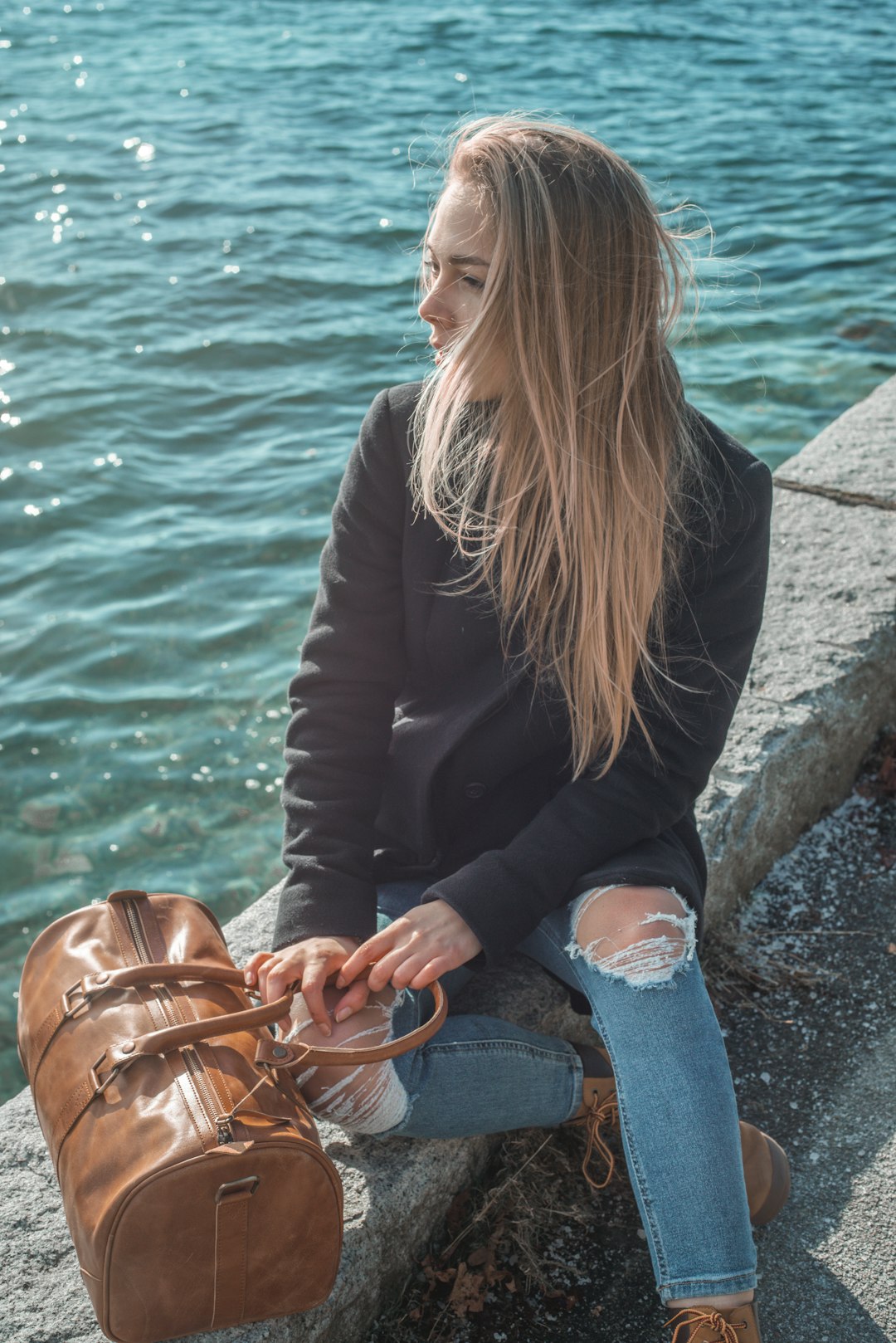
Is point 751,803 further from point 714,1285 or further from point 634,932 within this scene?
point 714,1285

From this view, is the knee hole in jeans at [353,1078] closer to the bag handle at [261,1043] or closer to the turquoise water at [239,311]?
the bag handle at [261,1043]

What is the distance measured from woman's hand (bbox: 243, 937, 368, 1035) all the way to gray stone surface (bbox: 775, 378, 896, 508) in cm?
247

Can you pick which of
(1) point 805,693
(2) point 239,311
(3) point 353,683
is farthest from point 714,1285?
(2) point 239,311

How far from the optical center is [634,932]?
1968mm

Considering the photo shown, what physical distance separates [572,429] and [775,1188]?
1.35 meters

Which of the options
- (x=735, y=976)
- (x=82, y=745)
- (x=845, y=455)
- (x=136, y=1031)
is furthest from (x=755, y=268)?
(x=136, y=1031)

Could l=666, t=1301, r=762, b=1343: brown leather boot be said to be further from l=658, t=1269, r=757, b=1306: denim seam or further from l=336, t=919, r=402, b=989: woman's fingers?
l=336, t=919, r=402, b=989: woman's fingers

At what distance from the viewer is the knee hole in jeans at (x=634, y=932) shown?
1.93 metres

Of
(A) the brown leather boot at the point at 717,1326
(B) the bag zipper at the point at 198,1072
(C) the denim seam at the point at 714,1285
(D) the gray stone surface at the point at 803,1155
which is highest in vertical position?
(B) the bag zipper at the point at 198,1072

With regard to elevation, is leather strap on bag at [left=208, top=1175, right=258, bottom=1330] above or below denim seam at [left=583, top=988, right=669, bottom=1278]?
above

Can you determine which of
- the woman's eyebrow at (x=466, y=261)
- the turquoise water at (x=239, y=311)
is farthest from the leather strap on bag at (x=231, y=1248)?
the turquoise water at (x=239, y=311)

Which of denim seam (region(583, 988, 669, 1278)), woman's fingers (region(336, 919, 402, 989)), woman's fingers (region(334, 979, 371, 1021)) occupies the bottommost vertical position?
denim seam (region(583, 988, 669, 1278))

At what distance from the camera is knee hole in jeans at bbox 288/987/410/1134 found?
1.94m

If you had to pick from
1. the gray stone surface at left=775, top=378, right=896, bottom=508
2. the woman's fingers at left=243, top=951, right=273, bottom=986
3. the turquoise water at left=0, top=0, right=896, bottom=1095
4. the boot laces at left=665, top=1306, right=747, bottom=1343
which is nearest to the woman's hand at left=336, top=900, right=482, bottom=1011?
the woman's fingers at left=243, top=951, right=273, bottom=986
